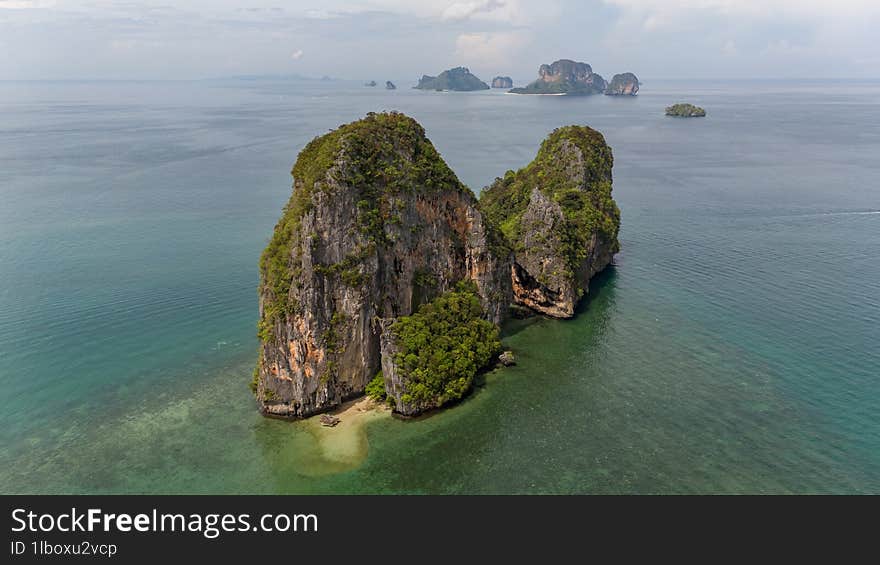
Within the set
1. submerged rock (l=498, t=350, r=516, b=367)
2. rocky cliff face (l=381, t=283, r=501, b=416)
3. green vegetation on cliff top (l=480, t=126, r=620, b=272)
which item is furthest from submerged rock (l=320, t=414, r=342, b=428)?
green vegetation on cliff top (l=480, t=126, r=620, b=272)

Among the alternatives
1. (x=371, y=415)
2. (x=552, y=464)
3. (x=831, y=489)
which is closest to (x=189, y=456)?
(x=371, y=415)

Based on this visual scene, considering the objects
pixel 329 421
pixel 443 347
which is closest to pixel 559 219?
pixel 443 347

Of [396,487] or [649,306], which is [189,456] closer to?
[396,487]

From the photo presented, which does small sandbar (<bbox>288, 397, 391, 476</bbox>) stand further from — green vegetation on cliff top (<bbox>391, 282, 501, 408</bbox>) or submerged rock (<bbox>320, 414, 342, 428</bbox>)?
green vegetation on cliff top (<bbox>391, 282, 501, 408</bbox>)

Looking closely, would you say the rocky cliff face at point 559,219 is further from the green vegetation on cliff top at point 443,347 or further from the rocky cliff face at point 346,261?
the rocky cliff face at point 346,261

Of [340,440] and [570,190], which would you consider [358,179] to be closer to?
[340,440]

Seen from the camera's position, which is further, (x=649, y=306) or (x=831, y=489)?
(x=649, y=306)

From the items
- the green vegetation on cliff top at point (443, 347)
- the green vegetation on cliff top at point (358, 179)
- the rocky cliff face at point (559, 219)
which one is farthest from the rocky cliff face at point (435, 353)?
the rocky cliff face at point (559, 219)
